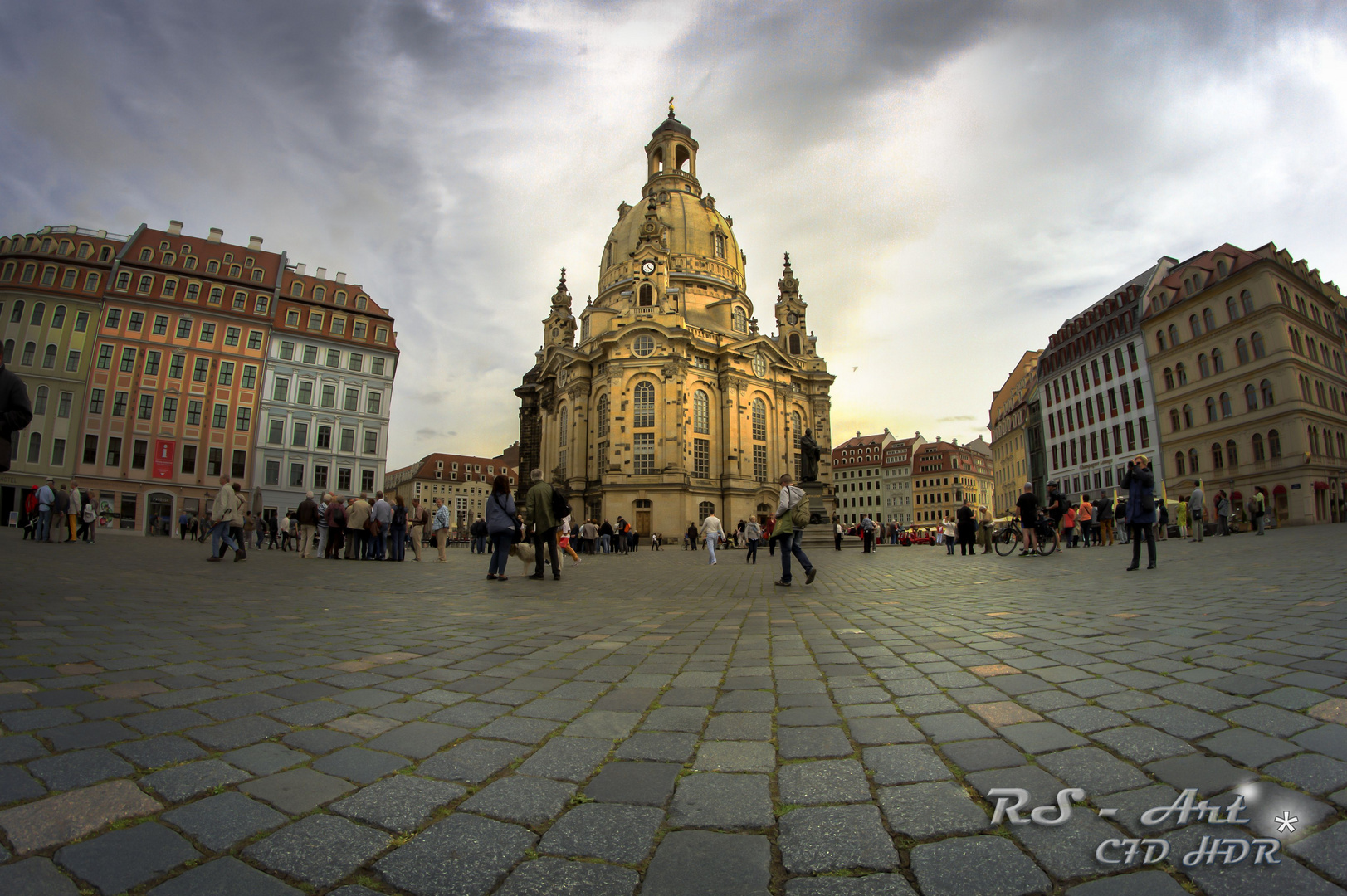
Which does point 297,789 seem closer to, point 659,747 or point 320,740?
point 320,740

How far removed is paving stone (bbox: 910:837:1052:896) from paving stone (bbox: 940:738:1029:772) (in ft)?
1.78

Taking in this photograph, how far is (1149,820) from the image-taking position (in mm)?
1730

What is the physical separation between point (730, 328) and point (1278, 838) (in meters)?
59.8

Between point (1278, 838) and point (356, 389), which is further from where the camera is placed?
point (356, 389)

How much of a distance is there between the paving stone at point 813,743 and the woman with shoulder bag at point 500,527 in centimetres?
898

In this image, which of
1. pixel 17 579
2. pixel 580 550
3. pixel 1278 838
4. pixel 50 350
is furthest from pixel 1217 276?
pixel 50 350

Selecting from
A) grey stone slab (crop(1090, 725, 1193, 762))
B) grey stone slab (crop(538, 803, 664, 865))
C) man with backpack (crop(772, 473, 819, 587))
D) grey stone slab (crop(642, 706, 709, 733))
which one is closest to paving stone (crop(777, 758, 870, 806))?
grey stone slab (crop(538, 803, 664, 865))

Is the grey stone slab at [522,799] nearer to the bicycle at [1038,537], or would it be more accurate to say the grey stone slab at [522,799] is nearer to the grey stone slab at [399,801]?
the grey stone slab at [399,801]

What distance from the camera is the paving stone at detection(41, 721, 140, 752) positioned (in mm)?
2328

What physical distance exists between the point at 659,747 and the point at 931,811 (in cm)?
102

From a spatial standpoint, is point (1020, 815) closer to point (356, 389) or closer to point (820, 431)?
point (356, 389)

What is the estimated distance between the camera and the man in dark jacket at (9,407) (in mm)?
6027

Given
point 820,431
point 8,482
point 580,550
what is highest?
point 820,431

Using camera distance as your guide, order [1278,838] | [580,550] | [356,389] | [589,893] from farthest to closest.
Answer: [356,389] → [580,550] → [1278,838] → [589,893]
